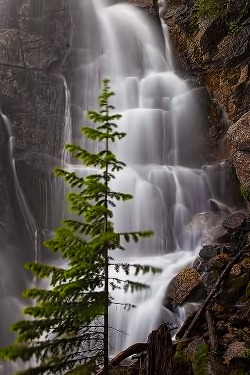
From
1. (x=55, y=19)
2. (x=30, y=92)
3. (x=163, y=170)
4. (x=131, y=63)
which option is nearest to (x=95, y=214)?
(x=163, y=170)

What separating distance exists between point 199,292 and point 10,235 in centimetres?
841

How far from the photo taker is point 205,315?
654cm

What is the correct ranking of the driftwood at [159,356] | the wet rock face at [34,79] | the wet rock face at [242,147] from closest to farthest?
the driftwood at [159,356] < the wet rock face at [242,147] < the wet rock face at [34,79]

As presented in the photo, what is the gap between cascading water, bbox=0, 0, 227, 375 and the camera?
1034 centimetres

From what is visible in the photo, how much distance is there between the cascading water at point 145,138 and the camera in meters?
10.3

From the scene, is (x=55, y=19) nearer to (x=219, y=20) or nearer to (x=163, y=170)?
(x=219, y=20)

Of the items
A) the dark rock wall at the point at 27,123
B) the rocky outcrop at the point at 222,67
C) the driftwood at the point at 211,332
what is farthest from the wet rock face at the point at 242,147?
the dark rock wall at the point at 27,123

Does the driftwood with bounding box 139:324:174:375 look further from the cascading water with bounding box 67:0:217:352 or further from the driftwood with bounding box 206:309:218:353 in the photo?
the cascading water with bounding box 67:0:217:352

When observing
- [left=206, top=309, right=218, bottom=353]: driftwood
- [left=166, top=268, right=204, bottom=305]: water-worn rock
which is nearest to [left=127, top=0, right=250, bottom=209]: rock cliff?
[left=166, top=268, right=204, bottom=305]: water-worn rock

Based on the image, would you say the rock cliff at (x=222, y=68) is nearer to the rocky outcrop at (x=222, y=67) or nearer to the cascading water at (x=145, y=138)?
the rocky outcrop at (x=222, y=67)

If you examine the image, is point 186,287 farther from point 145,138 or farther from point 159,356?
point 145,138

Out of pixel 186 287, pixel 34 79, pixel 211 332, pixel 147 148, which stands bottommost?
pixel 211 332

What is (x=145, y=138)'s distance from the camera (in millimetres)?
16031

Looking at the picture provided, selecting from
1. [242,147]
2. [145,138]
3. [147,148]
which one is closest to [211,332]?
[242,147]
